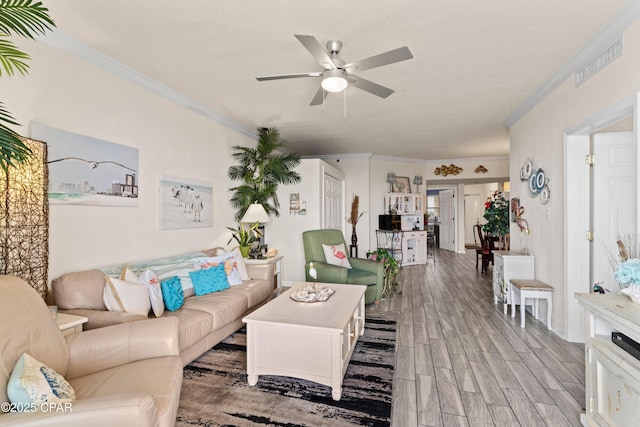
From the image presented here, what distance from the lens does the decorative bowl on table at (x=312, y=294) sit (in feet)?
8.79

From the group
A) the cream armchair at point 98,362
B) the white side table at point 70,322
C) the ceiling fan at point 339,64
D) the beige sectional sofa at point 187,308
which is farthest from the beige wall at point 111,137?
the ceiling fan at point 339,64

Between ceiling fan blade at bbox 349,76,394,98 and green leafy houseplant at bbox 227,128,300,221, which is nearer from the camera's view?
ceiling fan blade at bbox 349,76,394,98

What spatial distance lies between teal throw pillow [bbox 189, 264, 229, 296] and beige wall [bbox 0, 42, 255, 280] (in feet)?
1.78

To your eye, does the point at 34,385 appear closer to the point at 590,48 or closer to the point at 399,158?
the point at 590,48

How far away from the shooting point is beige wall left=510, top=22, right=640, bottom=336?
218 cm

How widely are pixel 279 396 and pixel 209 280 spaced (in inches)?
58.4

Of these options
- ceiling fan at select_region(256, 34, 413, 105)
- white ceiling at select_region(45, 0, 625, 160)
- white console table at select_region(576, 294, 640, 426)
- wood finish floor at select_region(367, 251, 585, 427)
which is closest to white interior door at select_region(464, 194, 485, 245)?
white ceiling at select_region(45, 0, 625, 160)

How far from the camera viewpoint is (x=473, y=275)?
6012 mm

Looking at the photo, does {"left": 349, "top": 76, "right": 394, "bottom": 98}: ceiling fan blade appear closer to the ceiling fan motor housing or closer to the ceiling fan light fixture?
the ceiling fan light fixture

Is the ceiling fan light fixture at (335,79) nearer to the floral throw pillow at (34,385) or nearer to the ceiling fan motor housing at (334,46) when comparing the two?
the ceiling fan motor housing at (334,46)

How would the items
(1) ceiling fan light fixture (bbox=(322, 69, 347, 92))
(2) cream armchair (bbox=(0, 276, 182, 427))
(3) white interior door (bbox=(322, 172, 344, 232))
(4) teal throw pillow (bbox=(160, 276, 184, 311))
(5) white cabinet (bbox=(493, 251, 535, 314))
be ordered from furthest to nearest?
(3) white interior door (bbox=(322, 172, 344, 232)) < (5) white cabinet (bbox=(493, 251, 535, 314)) < (4) teal throw pillow (bbox=(160, 276, 184, 311)) < (1) ceiling fan light fixture (bbox=(322, 69, 347, 92)) < (2) cream armchair (bbox=(0, 276, 182, 427))

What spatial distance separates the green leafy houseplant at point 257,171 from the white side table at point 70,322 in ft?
9.09

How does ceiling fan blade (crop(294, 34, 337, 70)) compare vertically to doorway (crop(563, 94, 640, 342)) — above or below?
above

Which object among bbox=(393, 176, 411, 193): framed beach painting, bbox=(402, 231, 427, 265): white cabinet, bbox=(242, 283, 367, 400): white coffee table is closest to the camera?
bbox=(242, 283, 367, 400): white coffee table
